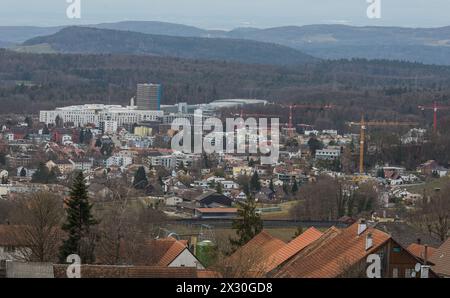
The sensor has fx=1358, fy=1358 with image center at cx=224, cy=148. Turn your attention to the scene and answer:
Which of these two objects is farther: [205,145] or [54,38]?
[54,38]

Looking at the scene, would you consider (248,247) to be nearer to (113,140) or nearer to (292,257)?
(292,257)

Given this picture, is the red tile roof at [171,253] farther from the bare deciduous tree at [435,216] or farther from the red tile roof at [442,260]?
the bare deciduous tree at [435,216]

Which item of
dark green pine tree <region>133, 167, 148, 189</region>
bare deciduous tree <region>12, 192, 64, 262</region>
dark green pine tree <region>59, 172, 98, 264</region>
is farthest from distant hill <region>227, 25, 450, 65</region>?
dark green pine tree <region>59, 172, 98, 264</region>

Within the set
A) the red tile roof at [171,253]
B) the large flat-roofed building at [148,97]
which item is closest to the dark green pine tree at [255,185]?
the red tile roof at [171,253]

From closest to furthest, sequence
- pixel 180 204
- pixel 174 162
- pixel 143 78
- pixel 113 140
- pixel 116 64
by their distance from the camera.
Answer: pixel 180 204 → pixel 174 162 → pixel 113 140 → pixel 143 78 → pixel 116 64

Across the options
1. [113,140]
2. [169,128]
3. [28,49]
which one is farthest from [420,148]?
[28,49]

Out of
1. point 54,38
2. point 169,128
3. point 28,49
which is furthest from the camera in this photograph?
point 54,38

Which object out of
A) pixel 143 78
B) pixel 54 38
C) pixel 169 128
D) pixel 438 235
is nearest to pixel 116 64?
Answer: pixel 143 78

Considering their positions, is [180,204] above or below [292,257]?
below

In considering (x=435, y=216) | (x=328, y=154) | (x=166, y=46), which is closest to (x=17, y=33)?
(x=166, y=46)
